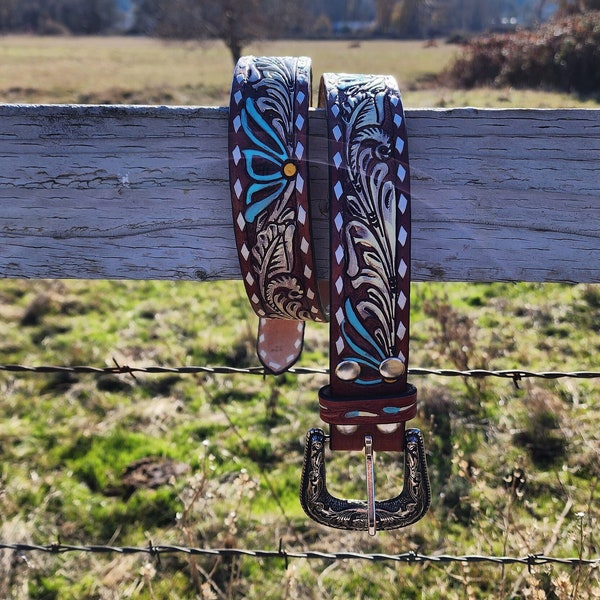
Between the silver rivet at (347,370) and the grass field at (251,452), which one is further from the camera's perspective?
the grass field at (251,452)

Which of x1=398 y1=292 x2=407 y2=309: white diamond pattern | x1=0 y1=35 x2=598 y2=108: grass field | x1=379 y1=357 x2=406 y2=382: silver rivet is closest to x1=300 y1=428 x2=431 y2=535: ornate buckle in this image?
x1=379 y1=357 x2=406 y2=382: silver rivet

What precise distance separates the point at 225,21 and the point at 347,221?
12.9 meters

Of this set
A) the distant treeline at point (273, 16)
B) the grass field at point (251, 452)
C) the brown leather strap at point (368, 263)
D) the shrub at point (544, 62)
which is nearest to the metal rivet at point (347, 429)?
the brown leather strap at point (368, 263)

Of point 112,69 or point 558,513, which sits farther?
Result: point 112,69

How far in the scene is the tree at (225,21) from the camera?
40.9 feet

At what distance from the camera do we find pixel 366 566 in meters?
2.62

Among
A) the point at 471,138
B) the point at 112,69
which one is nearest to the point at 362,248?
the point at 471,138

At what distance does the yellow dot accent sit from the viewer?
1086 mm

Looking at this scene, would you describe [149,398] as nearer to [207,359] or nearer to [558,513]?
[207,359]

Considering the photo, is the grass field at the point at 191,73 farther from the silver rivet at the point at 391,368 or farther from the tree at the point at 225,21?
the silver rivet at the point at 391,368

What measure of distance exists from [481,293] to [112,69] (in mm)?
16670

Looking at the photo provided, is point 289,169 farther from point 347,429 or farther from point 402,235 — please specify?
point 347,429

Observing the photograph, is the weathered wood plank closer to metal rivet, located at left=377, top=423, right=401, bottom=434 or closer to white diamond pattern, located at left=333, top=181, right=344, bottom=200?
white diamond pattern, located at left=333, top=181, right=344, bottom=200

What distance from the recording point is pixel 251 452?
336 cm
